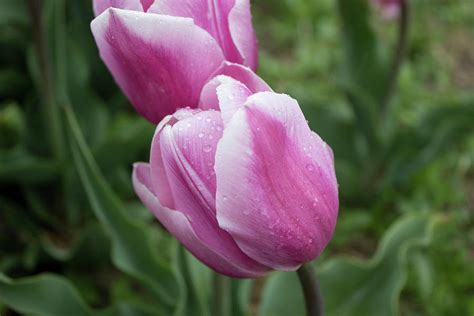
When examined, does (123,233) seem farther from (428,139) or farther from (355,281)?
(428,139)

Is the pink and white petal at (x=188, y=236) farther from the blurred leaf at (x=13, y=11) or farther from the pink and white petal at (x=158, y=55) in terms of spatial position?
Result: the blurred leaf at (x=13, y=11)

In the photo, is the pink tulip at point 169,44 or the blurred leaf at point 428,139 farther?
the blurred leaf at point 428,139

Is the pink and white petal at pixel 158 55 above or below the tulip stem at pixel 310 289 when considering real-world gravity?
above

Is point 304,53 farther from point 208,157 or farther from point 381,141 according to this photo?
point 208,157

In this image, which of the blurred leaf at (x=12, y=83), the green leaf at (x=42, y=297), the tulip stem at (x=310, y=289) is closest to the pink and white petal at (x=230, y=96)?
the tulip stem at (x=310, y=289)

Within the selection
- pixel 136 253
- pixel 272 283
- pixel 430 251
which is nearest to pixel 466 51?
pixel 430 251

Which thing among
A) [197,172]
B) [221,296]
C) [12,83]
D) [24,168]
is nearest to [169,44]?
[197,172]

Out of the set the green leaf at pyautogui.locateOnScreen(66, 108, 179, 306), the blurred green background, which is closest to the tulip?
the green leaf at pyautogui.locateOnScreen(66, 108, 179, 306)
